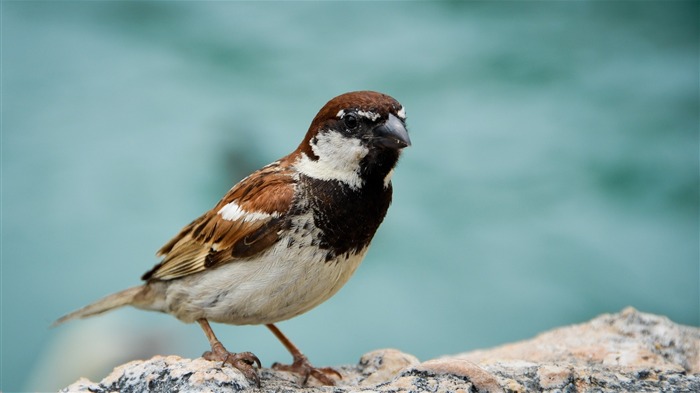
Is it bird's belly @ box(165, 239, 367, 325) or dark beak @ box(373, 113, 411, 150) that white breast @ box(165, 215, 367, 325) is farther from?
dark beak @ box(373, 113, 411, 150)

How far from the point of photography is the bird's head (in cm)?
331

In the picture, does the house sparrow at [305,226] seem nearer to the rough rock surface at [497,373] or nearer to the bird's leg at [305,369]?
the bird's leg at [305,369]

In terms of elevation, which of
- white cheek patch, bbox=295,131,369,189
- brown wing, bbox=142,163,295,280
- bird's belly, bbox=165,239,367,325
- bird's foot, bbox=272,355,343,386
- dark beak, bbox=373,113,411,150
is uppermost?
dark beak, bbox=373,113,411,150

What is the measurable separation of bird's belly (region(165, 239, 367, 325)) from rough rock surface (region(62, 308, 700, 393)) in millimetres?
303

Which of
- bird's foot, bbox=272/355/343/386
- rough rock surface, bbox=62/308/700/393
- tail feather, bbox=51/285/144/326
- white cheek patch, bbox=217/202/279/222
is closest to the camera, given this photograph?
rough rock surface, bbox=62/308/700/393

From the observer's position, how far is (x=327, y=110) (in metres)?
3.46

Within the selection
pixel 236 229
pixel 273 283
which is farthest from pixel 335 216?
pixel 236 229

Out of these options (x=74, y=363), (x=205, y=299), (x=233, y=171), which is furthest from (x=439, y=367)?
(x=233, y=171)

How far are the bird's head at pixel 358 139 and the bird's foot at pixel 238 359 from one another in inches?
32.5

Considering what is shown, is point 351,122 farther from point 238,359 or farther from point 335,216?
point 238,359

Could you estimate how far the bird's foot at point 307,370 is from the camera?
11.8 feet

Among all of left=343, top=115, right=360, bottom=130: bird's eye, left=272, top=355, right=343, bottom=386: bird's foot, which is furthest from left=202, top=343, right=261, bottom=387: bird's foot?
left=343, top=115, right=360, bottom=130: bird's eye

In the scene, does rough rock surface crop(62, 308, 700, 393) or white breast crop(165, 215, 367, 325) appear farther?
white breast crop(165, 215, 367, 325)

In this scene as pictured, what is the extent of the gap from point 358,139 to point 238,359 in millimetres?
1052
